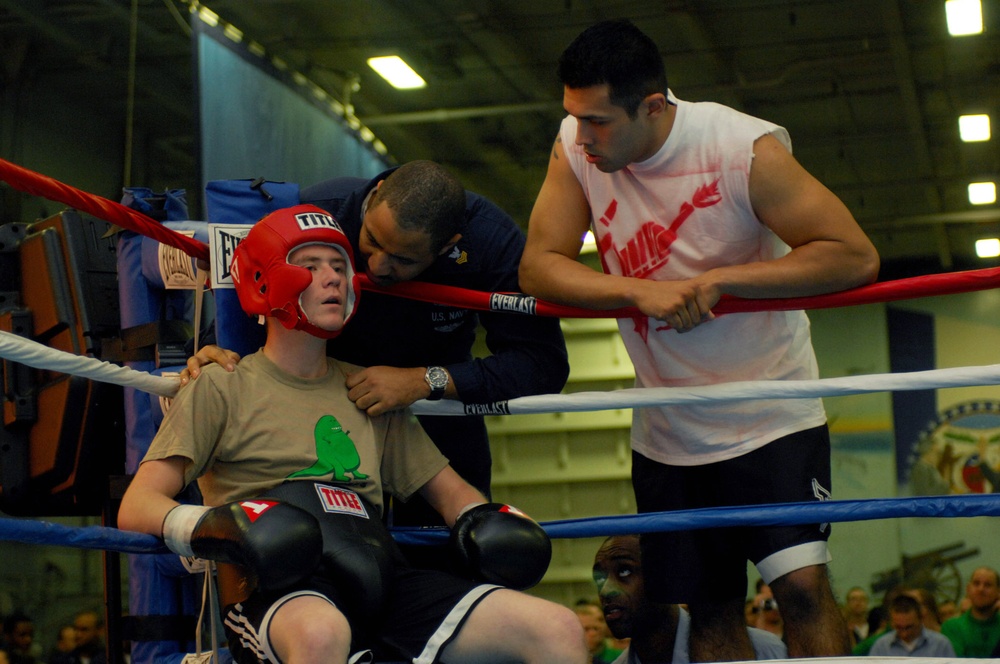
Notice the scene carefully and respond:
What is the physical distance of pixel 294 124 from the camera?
163 inches

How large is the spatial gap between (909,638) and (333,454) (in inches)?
177

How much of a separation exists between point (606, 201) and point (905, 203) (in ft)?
25.0

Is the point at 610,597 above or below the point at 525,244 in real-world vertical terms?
below

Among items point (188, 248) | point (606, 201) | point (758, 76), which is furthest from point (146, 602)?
point (758, 76)

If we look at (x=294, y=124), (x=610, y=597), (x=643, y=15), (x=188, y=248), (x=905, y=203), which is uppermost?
(x=643, y=15)

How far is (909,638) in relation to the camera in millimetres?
5492

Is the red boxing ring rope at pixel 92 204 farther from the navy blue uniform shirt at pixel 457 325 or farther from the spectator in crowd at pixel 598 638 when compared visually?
the spectator in crowd at pixel 598 638

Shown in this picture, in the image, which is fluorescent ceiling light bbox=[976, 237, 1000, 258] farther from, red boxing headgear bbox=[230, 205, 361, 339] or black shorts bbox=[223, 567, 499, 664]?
black shorts bbox=[223, 567, 499, 664]

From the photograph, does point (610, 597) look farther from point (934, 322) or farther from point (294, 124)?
point (934, 322)

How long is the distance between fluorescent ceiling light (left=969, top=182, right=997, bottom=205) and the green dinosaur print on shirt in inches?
306

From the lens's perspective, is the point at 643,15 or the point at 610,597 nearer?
the point at 610,597

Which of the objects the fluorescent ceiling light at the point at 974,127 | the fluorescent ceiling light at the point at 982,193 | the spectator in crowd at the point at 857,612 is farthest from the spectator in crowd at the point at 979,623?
the fluorescent ceiling light at the point at 982,193

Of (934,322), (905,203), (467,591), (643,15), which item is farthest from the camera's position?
(934,322)

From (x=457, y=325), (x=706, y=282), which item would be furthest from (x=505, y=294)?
(x=706, y=282)
